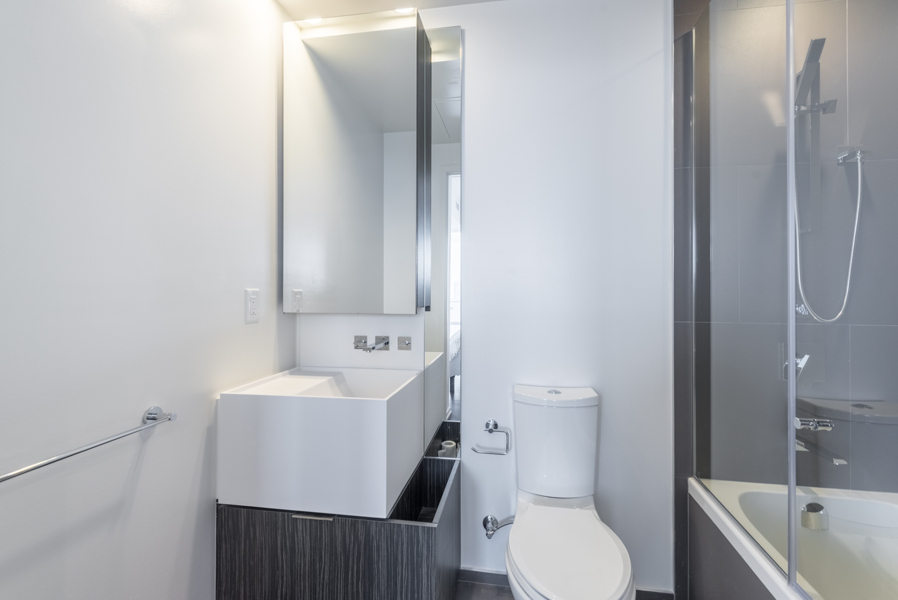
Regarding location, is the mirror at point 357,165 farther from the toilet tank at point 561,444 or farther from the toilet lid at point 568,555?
the toilet lid at point 568,555

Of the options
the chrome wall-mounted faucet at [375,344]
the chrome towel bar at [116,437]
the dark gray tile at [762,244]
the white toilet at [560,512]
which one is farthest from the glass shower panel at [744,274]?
the chrome towel bar at [116,437]

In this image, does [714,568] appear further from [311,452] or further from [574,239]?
[311,452]

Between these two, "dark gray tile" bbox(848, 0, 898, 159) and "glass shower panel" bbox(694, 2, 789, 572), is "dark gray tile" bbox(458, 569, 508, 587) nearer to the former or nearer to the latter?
"glass shower panel" bbox(694, 2, 789, 572)

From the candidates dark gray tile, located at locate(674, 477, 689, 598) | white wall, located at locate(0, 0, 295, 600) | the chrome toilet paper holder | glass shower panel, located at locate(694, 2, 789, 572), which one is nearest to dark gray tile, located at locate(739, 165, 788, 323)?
glass shower panel, located at locate(694, 2, 789, 572)

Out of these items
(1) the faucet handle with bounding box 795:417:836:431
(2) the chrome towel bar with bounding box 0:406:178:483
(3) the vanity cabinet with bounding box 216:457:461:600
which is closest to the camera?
(2) the chrome towel bar with bounding box 0:406:178:483

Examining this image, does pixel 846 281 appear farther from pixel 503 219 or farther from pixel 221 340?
pixel 221 340

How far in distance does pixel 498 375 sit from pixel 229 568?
1.13 metres

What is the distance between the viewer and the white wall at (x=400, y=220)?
171 cm

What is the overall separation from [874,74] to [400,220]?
1401mm

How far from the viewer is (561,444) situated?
1.56 metres

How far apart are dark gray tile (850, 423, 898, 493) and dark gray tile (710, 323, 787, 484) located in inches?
6.7

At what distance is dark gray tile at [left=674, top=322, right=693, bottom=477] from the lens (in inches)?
63.5

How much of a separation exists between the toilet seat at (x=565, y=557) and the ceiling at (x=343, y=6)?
6.68 ft

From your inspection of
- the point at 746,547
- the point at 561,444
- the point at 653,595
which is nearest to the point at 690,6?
the point at 561,444
